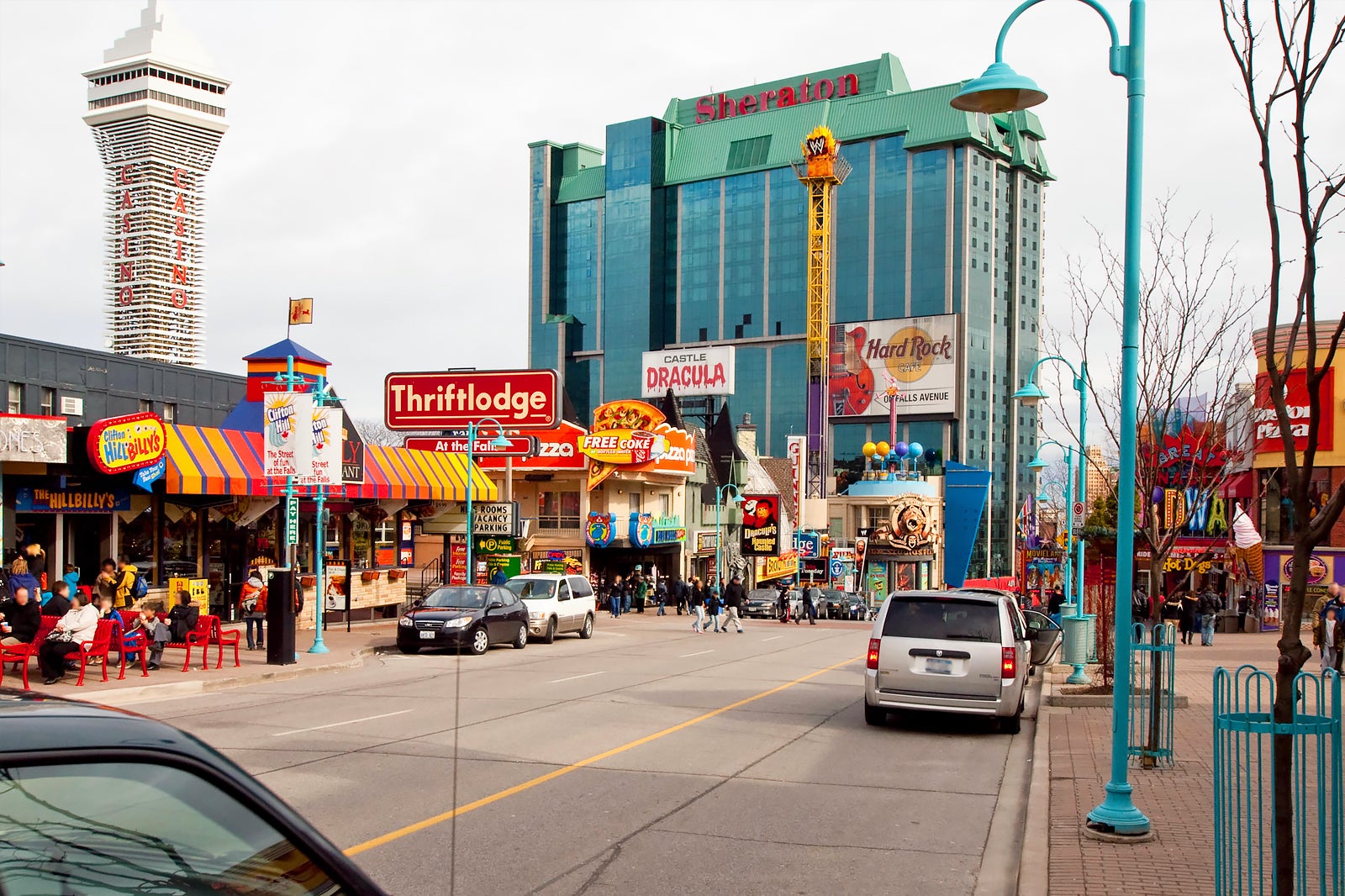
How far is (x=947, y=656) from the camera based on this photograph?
14609 millimetres

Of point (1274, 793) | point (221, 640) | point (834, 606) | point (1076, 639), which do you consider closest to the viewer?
point (1274, 793)

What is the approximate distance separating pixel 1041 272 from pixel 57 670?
154773 millimetres

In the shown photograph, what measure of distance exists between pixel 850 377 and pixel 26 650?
371 feet

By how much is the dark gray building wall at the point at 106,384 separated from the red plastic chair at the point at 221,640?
1514cm

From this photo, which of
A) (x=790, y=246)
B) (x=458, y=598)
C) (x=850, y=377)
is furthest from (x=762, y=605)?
(x=790, y=246)

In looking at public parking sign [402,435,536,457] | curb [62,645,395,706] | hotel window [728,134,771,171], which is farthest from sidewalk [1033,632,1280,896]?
hotel window [728,134,771,171]

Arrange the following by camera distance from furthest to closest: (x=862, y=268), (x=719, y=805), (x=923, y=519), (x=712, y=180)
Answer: (x=712, y=180) → (x=862, y=268) → (x=923, y=519) → (x=719, y=805)

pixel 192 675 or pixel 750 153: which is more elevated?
pixel 750 153

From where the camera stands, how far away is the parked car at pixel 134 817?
90.6 inches

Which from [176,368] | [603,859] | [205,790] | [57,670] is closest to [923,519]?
[176,368]

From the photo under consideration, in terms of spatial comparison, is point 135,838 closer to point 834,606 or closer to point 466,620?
point 466,620

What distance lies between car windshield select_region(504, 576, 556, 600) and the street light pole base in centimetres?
2155

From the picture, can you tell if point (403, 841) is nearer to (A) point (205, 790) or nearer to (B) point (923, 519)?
(A) point (205, 790)

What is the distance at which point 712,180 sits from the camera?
159m
